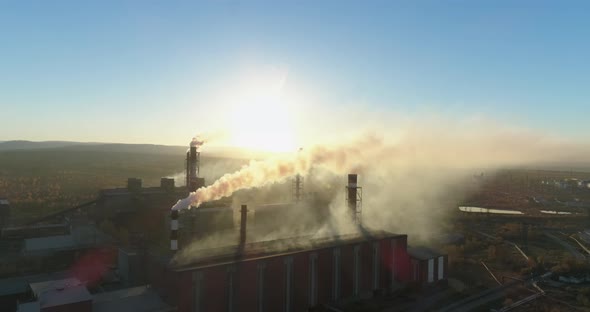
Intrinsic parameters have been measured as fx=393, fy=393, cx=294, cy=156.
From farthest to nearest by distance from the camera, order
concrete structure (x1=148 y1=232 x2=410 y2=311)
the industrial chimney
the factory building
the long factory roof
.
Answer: the industrial chimney → the long factory roof → the factory building → concrete structure (x1=148 y1=232 x2=410 y2=311)

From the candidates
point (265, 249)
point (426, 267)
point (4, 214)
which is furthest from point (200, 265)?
point (4, 214)

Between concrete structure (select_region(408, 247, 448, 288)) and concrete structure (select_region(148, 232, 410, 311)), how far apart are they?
Result: 72cm

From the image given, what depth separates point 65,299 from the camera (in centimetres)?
2016

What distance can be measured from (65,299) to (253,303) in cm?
1019

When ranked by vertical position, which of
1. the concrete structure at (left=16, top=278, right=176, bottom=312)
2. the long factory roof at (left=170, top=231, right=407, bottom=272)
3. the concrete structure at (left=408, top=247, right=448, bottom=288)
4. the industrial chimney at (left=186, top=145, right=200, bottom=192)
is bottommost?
the concrete structure at (left=408, top=247, right=448, bottom=288)

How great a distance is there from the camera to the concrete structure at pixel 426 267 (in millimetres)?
32656

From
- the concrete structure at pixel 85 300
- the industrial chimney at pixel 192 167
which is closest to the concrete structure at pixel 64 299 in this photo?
the concrete structure at pixel 85 300

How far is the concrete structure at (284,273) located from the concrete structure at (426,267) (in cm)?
72

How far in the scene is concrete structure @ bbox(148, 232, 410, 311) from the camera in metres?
22.3

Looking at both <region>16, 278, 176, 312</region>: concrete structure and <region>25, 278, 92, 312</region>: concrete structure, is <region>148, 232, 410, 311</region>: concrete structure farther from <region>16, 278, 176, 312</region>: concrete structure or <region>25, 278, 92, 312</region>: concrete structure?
<region>25, 278, 92, 312</region>: concrete structure

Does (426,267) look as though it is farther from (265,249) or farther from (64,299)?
(64,299)

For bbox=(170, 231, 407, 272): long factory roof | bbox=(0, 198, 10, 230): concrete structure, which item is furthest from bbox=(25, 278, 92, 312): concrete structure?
bbox=(0, 198, 10, 230): concrete structure

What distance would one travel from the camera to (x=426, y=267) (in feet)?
108

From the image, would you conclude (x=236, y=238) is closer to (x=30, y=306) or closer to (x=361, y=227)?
(x=361, y=227)
